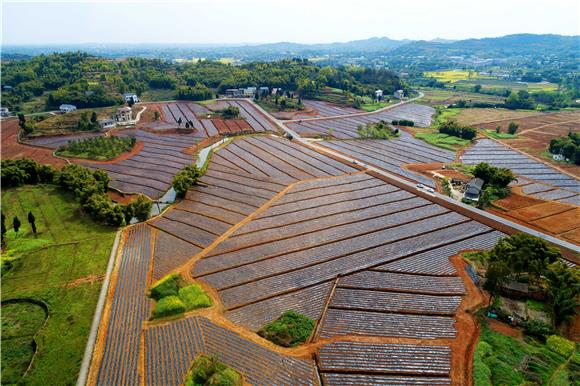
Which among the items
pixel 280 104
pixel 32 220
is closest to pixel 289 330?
pixel 32 220

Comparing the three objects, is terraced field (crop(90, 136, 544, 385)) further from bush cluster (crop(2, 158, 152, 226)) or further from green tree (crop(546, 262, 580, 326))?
green tree (crop(546, 262, 580, 326))

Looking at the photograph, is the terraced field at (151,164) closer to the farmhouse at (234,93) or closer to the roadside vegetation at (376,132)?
the roadside vegetation at (376,132)

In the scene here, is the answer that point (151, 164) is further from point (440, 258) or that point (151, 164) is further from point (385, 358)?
point (385, 358)

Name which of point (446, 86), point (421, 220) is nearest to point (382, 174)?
point (421, 220)

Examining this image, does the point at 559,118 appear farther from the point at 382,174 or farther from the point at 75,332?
the point at 75,332

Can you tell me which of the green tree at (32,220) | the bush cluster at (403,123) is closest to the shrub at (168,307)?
the green tree at (32,220)

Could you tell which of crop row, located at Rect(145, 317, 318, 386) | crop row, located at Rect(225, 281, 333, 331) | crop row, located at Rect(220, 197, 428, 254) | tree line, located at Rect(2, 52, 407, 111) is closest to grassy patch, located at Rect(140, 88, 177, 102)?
tree line, located at Rect(2, 52, 407, 111)
